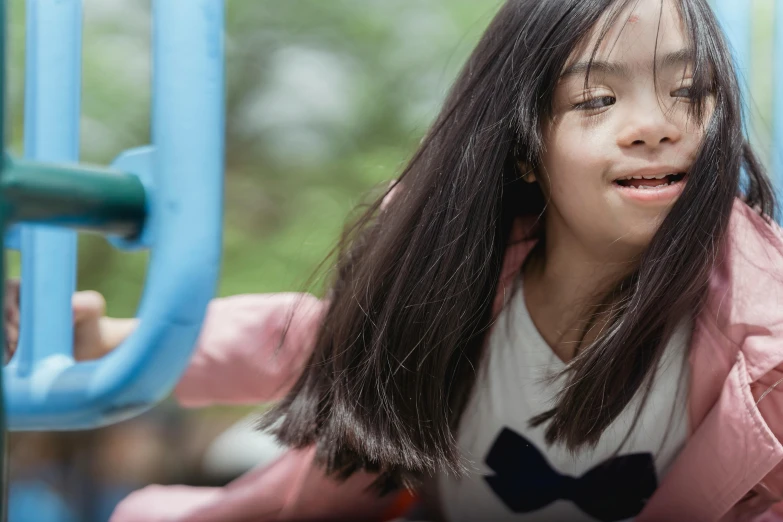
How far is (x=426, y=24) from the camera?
2.54 metres

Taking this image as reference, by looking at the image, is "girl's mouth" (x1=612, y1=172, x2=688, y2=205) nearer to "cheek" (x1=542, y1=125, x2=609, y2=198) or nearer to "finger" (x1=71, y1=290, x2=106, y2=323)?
"cheek" (x1=542, y1=125, x2=609, y2=198)

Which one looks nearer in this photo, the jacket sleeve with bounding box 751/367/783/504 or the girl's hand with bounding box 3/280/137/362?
the jacket sleeve with bounding box 751/367/783/504

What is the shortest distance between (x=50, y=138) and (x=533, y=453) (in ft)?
1.67

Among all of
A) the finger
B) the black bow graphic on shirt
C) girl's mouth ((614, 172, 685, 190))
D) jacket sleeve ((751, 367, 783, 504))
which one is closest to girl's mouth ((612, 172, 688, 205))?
girl's mouth ((614, 172, 685, 190))

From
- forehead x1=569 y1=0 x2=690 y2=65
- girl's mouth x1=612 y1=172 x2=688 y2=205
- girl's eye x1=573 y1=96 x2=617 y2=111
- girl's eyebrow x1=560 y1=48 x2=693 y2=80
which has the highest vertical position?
forehead x1=569 y1=0 x2=690 y2=65

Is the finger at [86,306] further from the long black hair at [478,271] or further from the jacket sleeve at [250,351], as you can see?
the long black hair at [478,271]

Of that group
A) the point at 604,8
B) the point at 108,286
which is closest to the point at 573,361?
the point at 604,8

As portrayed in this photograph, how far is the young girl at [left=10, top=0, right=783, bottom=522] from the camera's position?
0.69m

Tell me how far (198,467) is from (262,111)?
1.01m

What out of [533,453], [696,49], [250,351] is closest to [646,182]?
[696,49]

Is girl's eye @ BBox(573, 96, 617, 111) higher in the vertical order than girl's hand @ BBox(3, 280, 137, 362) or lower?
higher

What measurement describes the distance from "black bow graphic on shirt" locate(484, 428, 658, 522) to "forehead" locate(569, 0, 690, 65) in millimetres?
363

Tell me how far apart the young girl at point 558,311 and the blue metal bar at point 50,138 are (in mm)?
238

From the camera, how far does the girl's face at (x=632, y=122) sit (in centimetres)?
67
